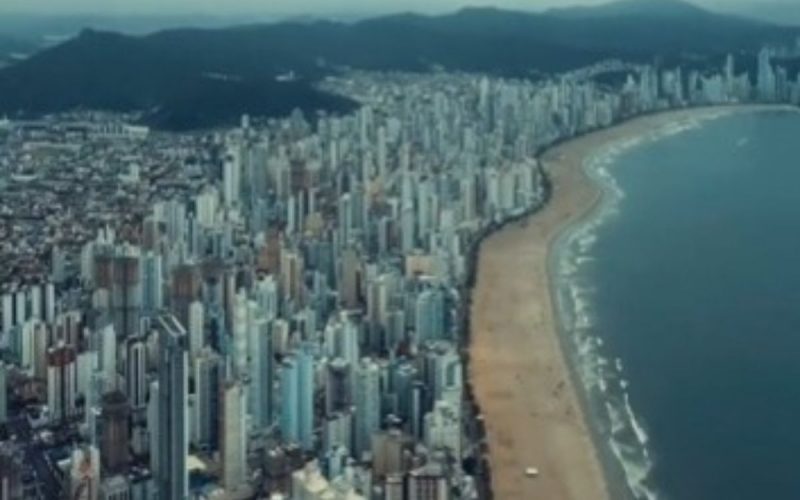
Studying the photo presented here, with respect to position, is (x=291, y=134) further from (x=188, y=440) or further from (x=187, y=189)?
(x=188, y=440)

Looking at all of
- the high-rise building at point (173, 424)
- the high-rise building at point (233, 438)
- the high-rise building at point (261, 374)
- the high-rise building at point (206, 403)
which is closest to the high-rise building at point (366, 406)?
the high-rise building at point (261, 374)

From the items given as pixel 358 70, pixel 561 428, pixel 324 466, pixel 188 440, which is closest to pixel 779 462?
pixel 561 428

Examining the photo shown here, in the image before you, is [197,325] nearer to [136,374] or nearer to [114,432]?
[136,374]

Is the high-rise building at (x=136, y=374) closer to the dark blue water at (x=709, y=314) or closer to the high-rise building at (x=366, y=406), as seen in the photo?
the high-rise building at (x=366, y=406)

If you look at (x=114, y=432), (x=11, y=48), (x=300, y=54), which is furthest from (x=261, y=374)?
(x=300, y=54)

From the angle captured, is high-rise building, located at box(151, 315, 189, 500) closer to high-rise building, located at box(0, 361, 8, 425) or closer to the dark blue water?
high-rise building, located at box(0, 361, 8, 425)

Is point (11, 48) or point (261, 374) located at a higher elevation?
point (11, 48)

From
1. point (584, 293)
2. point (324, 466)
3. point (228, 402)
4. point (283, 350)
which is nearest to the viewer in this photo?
point (324, 466)

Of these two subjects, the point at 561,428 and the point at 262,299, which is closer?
the point at 561,428
